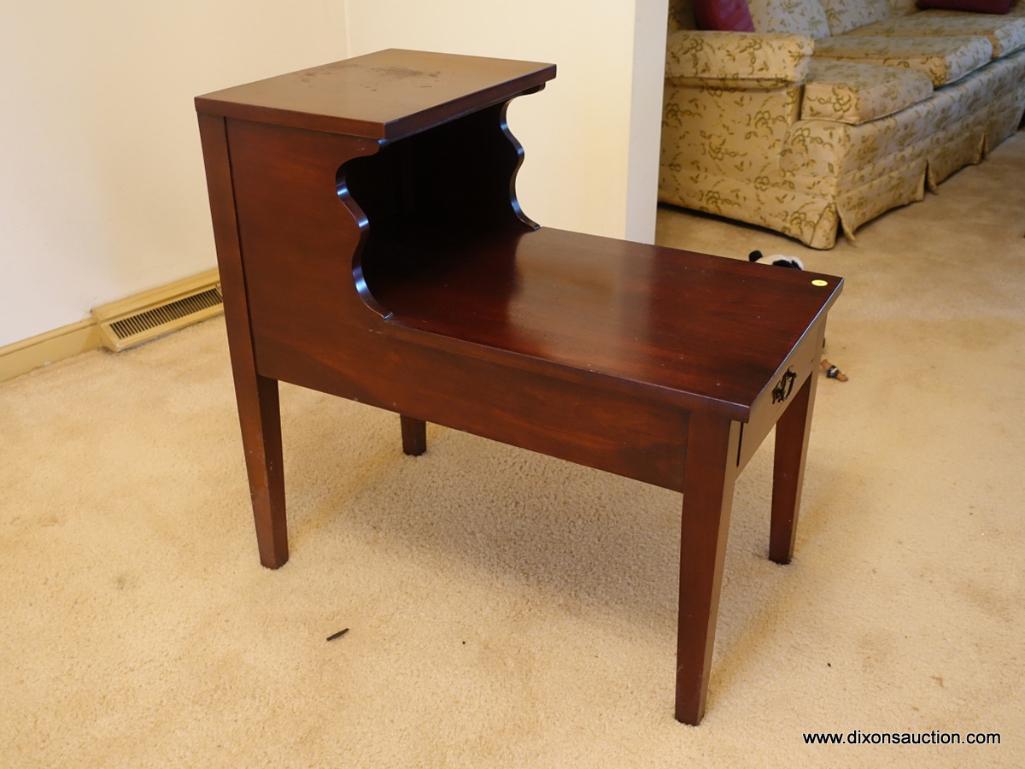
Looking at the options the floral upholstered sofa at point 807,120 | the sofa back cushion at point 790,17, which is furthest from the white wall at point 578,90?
the sofa back cushion at point 790,17

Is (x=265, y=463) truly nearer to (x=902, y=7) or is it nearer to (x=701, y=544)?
(x=701, y=544)

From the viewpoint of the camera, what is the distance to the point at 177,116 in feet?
8.39

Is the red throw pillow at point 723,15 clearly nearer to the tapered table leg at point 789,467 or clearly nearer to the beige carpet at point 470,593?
the beige carpet at point 470,593

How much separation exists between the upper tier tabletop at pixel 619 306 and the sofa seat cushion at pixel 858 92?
5.53 feet

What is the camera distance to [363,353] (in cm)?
142

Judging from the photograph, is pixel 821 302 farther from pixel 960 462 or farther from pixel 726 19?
pixel 726 19

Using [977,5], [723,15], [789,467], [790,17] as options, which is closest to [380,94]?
[789,467]

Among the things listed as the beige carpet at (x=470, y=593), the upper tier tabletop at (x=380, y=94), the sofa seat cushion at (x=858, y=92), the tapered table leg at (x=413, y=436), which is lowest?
the beige carpet at (x=470, y=593)

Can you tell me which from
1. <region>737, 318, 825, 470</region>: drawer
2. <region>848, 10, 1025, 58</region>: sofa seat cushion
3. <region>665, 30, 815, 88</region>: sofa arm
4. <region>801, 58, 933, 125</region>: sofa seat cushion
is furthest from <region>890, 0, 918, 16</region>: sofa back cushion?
<region>737, 318, 825, 470</region>: drawer

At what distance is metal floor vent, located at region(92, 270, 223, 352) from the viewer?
2.50m

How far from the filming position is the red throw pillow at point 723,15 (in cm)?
310

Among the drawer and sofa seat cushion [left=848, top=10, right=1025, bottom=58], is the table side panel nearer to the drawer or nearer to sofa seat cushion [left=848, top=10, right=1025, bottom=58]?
the drawer

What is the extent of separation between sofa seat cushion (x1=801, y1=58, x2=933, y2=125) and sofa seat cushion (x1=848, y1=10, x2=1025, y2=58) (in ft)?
2.82

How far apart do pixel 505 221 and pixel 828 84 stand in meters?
1.76
